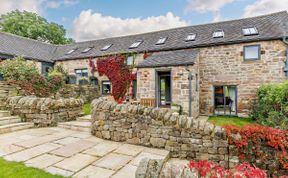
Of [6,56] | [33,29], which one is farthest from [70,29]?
[6,56]

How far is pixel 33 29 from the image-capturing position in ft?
85.3

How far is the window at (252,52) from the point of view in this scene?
10.8 meters

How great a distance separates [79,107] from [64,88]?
415 centimetres

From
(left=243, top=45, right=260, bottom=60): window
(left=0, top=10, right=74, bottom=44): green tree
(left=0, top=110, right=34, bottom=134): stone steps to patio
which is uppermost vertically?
(left=0, top=10, right=74, bottom=44): green tree

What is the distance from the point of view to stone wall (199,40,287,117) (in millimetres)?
10391

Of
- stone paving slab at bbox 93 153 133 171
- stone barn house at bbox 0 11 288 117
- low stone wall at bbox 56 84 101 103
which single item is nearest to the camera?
stone paving slab at bbox 93 153 133 171

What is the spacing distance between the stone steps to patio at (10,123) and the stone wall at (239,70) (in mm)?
10584

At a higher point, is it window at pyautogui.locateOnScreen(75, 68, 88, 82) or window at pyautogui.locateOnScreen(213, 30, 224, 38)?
window at pyautogui.locateOnScreen(213, 30, 224, 38)

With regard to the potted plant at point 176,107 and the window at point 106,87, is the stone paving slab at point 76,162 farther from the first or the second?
the window at point 106,87

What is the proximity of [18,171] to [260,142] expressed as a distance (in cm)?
571

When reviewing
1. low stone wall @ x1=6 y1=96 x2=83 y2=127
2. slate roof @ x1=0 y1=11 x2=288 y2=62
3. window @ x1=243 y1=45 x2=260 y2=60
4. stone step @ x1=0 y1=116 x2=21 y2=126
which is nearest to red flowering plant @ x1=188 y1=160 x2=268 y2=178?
low stone wall @ x1=6 y1=96 x2=83 y2=127

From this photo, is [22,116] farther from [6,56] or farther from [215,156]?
[6,56]

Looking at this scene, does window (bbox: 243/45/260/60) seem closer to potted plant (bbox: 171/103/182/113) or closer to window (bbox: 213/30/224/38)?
window (bbox: 213/30/224/38)

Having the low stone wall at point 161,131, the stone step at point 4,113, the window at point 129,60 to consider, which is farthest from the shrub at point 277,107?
the stone step at point 4,113
